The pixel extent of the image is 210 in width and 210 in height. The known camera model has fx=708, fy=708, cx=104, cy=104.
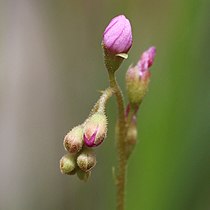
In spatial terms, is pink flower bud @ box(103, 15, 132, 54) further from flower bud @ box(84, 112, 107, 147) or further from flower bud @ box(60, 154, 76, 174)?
flower bud @ box(60, 154, 76, 174)

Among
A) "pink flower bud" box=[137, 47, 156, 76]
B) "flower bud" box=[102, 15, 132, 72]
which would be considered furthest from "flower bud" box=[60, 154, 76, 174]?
"pink flower bud" box=[137, 47, 156, 76]

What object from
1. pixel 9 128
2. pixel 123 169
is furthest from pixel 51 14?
pixel 123 169

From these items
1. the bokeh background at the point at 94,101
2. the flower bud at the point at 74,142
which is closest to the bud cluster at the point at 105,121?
the flower bud at the point at 74,142

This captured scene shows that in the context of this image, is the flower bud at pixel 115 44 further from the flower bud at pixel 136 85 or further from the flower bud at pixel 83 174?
the flower bud at pixel 83 174

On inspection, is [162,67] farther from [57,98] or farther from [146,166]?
[57,98]

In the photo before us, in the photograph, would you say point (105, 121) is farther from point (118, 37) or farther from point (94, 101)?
point (94, 101)

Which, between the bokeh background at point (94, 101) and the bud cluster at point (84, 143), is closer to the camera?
the bud cluster at point (84, 143)
